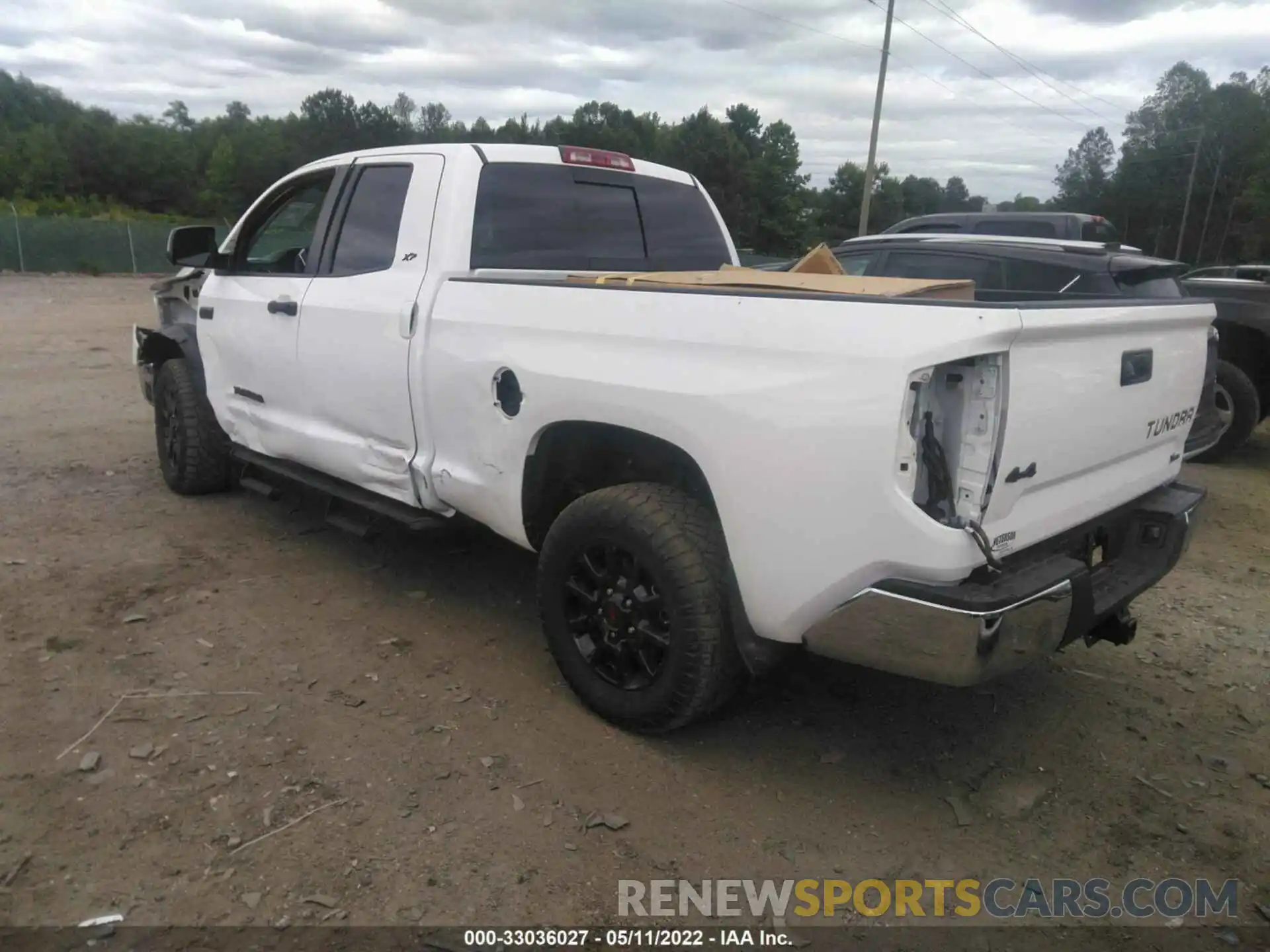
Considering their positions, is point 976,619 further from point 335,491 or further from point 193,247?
point 193,247

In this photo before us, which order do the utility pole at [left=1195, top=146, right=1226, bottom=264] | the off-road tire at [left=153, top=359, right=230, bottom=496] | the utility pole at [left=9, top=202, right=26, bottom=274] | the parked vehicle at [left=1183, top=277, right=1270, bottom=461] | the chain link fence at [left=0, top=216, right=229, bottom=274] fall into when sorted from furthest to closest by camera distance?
the utility pole at [left=1195, top=146, right=1226, bottom=264] < the chain link fence at [left=0, top=216, right=229, bottom=274] < the utility pole at [left=9, top=202, right=26, bottom=274] < the parked vehicle at [left=1183, top=277, right=1270, bottom=461] < the off-road tire at [left=153, top=359, right=230, bottom=496]

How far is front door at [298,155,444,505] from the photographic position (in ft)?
12.4

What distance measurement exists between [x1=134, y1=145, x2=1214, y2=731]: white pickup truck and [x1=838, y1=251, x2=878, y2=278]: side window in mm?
2684

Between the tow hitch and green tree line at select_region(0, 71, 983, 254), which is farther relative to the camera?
green tree line at select_region(0, 71, 983, 254)

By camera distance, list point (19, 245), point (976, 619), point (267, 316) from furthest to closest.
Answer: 1. point (19, 245)
2. point (267, 316)
3. point (976, 619)

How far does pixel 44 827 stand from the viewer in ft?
8.89

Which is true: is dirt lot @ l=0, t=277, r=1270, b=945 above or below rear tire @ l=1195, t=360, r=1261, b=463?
below

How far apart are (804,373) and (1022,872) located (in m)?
1.54

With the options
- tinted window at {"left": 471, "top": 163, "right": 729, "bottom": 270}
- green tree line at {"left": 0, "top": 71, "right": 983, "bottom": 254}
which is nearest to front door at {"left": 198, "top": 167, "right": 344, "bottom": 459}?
tinted window at {"left": 471, "top": 163, "right": 729, "bottom": 270}

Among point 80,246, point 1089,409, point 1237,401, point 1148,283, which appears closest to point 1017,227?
point 1237,401

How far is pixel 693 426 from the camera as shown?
2.75 meters

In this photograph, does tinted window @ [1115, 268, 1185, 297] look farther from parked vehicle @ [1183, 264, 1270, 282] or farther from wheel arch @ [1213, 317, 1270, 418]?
parked vehicle @ [1183, 264, 1270, 282]

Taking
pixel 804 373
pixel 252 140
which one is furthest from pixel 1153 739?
pixel 252 140

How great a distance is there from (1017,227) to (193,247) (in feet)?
26.0
